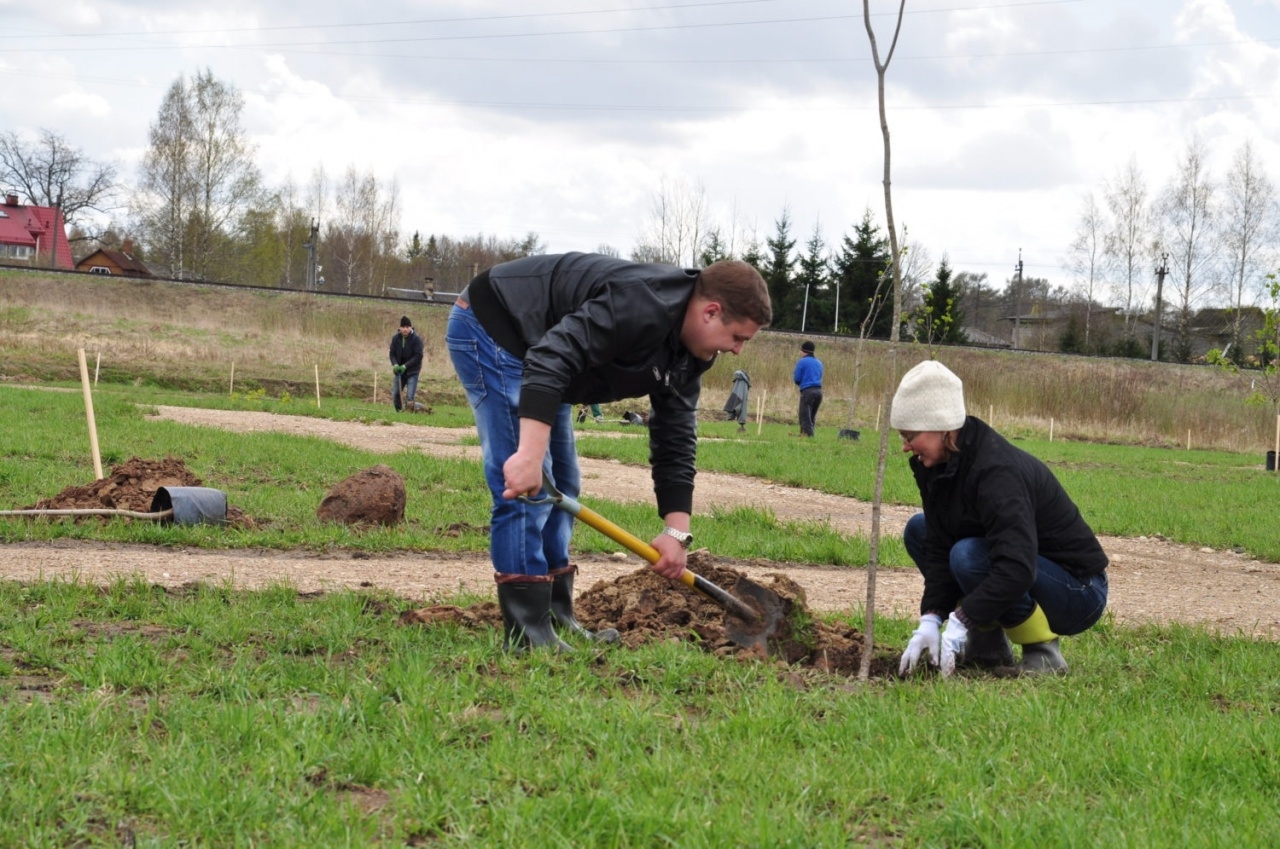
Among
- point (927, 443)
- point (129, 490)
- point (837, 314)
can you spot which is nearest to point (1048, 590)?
point (927, 443)

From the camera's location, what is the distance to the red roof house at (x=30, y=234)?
2768 inches

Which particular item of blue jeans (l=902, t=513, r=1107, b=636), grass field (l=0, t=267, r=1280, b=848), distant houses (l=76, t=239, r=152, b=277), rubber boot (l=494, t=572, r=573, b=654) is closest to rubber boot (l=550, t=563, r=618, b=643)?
rubber boot (l=494, t=572, r=573, b=654)

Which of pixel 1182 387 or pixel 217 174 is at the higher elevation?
pixel 217 174

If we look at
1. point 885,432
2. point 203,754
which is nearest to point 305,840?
point 203,754

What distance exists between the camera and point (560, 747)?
3297mm

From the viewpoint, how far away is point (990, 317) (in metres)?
90.1

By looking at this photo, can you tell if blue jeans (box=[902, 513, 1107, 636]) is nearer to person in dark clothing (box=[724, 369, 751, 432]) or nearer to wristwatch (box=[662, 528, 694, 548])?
wristwatch (box=[662, 528, 694, 548])

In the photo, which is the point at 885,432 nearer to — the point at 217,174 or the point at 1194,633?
the point at 1194,633

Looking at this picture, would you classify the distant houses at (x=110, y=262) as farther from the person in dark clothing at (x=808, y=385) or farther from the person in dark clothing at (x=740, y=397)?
the person in dark clothing at (x=808, y=385)

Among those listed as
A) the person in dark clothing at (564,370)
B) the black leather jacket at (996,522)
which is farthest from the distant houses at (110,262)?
the black leather jacket at (996,522)

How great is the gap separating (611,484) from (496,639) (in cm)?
778

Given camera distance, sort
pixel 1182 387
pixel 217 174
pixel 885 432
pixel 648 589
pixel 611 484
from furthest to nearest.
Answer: pixel 217 174
pixel 1182 387
pixel 611 484
pixel 648 589
pixel 885 432

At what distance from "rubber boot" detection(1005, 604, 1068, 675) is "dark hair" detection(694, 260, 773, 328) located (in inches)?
68.3

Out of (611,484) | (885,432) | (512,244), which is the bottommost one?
(611,484)
